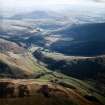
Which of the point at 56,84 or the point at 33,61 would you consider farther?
the point at 33,61

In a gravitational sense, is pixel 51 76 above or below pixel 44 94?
above

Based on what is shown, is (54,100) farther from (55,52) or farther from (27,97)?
(55,52)

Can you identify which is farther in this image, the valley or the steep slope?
the valley

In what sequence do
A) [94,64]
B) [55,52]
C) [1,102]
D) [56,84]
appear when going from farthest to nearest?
[55,52] < [94,64] < [56,84] < [1,102]

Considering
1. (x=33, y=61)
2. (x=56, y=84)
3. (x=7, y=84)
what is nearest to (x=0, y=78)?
(x=7, y=84)

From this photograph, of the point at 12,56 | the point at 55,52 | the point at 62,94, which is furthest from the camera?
the point at 55,52

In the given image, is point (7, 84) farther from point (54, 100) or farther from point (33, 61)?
point (33, 61)

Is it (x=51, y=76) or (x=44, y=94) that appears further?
(x=51, y=76)

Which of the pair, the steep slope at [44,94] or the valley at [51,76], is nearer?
the steep slope at [44,94]

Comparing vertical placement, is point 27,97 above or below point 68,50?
below
